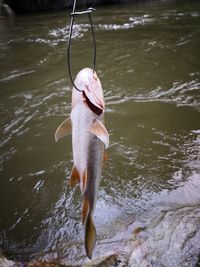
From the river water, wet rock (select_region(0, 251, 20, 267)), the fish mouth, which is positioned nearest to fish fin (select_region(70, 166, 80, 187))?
the fish mouth

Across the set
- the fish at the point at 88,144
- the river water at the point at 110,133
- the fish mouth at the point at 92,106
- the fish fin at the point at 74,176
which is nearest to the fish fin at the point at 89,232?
the fish at the point at 88,144

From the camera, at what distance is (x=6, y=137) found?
18.5 ft

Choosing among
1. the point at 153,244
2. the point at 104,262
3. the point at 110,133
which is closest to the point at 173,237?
the point at 153,244

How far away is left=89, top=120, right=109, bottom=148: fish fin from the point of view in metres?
1.89

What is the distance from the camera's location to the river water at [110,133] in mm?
3865

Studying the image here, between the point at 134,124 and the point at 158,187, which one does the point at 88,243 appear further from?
the point at 134,124

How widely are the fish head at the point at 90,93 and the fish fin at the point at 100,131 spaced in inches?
2.7

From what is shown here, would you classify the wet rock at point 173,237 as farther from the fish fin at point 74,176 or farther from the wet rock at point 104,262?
the fish fin at point 74,176

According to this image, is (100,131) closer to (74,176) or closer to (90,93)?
(90,93)

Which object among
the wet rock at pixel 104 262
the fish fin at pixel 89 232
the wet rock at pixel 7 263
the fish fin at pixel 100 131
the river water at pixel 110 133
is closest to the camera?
the fish fin at pixel 100 131

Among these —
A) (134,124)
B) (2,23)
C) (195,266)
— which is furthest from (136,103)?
(2,23)

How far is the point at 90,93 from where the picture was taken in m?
1.96

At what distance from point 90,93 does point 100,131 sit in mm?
208

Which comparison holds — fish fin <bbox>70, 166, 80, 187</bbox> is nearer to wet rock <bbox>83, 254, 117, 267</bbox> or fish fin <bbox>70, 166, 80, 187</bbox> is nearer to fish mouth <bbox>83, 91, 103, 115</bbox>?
fish mouth <bbox>83, 91, 103, 115</bbox>
